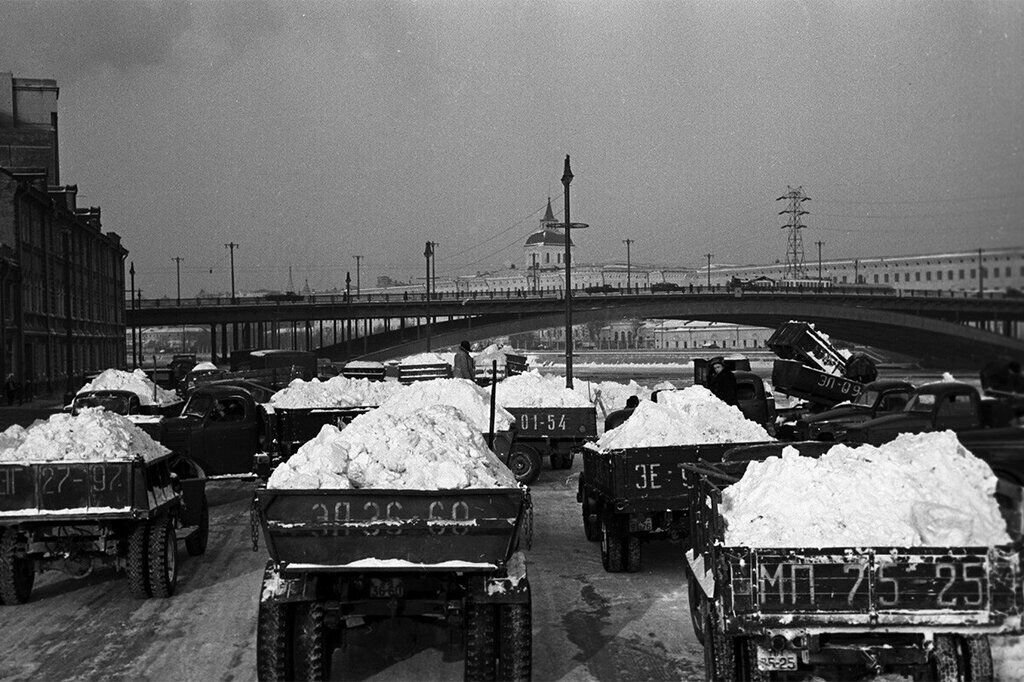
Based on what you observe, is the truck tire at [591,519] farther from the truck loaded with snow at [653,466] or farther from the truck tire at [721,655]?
the truck tire at [721,655]

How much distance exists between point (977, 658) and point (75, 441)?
7755 millimetres

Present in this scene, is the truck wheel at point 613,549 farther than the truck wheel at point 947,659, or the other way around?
the truck wheel at point 613,549

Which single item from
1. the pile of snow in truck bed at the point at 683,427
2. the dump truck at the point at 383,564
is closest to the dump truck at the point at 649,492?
the pile of snow in truck bed at the point at 683,427

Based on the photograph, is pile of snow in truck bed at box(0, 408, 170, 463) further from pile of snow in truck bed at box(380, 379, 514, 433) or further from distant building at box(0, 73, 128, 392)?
distant building at box(0, 73, 128, 392)

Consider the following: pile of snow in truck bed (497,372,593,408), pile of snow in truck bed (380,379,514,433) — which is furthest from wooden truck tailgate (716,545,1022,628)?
pile of snow in truck bed (497,372,593,408)

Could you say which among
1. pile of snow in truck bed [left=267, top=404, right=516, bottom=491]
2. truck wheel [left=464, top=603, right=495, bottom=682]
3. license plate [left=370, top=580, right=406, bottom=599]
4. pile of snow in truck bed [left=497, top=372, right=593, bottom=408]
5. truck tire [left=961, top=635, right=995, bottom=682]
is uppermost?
pile of snow in truck bed [left=267, top=404, right=516, bottom=491]

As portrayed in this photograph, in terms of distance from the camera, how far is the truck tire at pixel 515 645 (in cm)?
613

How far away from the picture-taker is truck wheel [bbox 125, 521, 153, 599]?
29.7ft

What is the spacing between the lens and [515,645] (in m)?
6.15

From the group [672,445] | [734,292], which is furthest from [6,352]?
[734,292]

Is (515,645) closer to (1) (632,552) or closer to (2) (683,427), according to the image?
(1) (632,552)

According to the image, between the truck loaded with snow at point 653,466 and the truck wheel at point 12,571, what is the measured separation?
559 cm

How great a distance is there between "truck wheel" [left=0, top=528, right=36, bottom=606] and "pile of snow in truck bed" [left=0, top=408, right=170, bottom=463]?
2.38 ft

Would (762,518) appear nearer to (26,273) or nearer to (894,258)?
(894,258)
